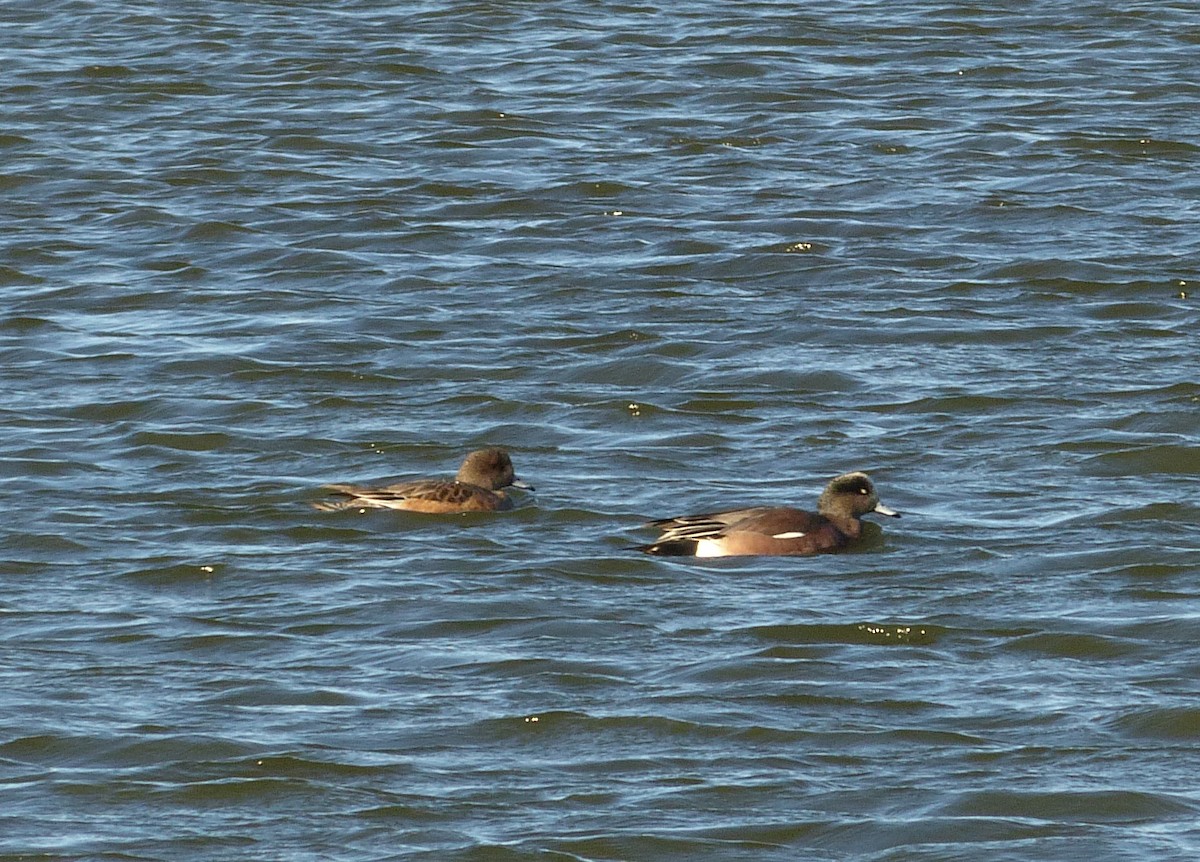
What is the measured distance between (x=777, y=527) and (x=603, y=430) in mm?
2105

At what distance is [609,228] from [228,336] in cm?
295

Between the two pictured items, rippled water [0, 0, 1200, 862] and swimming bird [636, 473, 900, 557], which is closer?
rippled water [0, 0, 1200, 862]

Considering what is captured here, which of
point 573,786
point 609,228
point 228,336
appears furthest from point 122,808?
point 609,228

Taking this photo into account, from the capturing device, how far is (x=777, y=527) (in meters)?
10.2

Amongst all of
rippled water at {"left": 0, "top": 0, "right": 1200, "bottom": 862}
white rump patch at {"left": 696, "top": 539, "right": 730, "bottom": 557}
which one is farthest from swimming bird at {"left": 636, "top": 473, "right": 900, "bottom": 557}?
rippled water at {"left": 0, "top": 0, "right": 1200, "bottom": 862}

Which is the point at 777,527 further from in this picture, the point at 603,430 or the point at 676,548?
the point at 603,430

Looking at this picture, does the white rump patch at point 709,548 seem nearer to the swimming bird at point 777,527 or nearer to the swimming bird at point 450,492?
the swimming bird at point 777,527

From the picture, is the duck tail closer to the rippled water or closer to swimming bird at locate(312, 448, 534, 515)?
the rippled water

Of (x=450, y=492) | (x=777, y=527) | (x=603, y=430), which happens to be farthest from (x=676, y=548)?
(x=603, y=430)

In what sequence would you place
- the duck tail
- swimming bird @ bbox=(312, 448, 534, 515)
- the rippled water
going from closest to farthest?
1. the rippled water
2. the duck tail
3. swimming bird @ bbox=(312, 448, 534, 515)

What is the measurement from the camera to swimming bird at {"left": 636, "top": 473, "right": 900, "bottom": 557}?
33.1ft

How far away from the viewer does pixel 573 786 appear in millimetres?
7922

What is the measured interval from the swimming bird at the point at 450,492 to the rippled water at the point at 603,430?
0.09 metres

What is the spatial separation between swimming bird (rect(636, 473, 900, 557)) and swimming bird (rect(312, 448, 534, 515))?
2.67 ft
